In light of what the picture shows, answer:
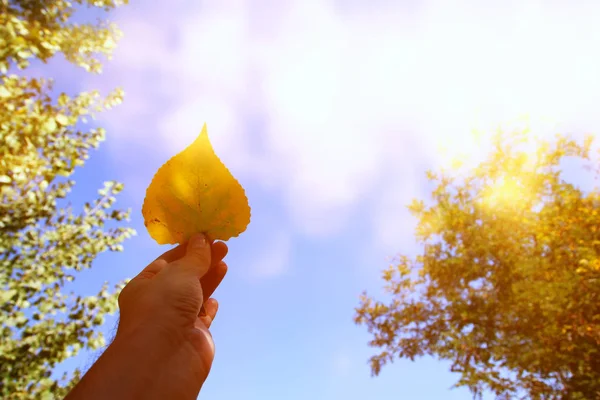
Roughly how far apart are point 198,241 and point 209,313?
45 centimetres

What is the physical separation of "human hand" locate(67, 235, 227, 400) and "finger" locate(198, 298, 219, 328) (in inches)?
0.5

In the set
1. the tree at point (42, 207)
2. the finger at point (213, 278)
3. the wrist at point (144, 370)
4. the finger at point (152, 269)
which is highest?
the tree at point (42, 207)

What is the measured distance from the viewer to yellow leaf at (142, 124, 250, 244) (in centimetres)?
158

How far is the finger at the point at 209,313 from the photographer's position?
73.5 inches

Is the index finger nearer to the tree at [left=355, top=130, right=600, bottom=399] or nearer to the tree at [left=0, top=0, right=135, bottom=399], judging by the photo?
the tree at [left=0, top=0, right=135, bottom=399]

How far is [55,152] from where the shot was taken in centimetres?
600

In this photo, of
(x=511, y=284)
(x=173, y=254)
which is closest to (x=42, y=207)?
(x=173, y=254)

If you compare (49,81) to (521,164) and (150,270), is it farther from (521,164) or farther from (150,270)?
(521,164)

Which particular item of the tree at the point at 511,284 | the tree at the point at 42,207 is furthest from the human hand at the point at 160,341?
the tree at the point at 511,284

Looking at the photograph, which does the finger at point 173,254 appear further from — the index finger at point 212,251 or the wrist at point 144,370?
the wrist at point 144,370

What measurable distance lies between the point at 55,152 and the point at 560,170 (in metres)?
12.9

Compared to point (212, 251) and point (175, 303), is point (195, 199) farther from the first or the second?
point (175, 303)

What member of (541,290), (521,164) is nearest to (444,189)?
(521,164)

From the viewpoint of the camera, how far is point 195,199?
167cm
